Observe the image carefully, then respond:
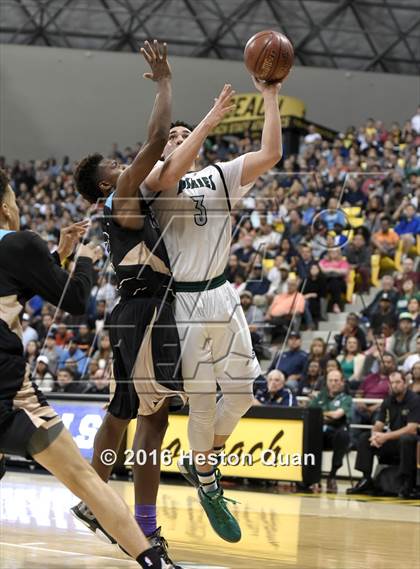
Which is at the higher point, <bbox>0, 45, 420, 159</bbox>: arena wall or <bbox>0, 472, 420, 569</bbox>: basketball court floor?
<bbox>0, 45, 420, 159</bbox>: arena wall

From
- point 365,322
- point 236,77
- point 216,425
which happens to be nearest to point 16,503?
point 216,425

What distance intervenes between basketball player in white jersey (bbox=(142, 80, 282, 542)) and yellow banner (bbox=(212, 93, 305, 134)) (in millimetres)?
20725

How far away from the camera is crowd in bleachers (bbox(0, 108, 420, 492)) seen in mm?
13703

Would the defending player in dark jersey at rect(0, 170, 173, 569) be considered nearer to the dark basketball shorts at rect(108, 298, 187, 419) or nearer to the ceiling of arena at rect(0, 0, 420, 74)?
the dark basketball shorts at rect(108, 298, 187, 419)

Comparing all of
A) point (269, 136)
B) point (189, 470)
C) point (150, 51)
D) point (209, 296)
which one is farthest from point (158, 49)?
point (189, 470)

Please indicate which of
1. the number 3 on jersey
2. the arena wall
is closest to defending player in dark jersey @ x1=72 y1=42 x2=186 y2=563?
the number 3 on jersey

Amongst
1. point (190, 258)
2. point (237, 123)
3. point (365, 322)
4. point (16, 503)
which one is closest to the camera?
point (190, 258)

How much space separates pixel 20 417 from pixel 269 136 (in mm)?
2212

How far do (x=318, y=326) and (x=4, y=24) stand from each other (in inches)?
652

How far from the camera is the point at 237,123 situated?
27.4 m

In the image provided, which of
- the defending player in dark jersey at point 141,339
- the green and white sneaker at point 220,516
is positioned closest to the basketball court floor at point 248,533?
the green and white sneaker at point 220,516

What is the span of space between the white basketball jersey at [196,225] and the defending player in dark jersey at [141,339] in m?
0.10

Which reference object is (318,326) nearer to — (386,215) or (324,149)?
(386,215)

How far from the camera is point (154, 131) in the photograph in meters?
5.50
